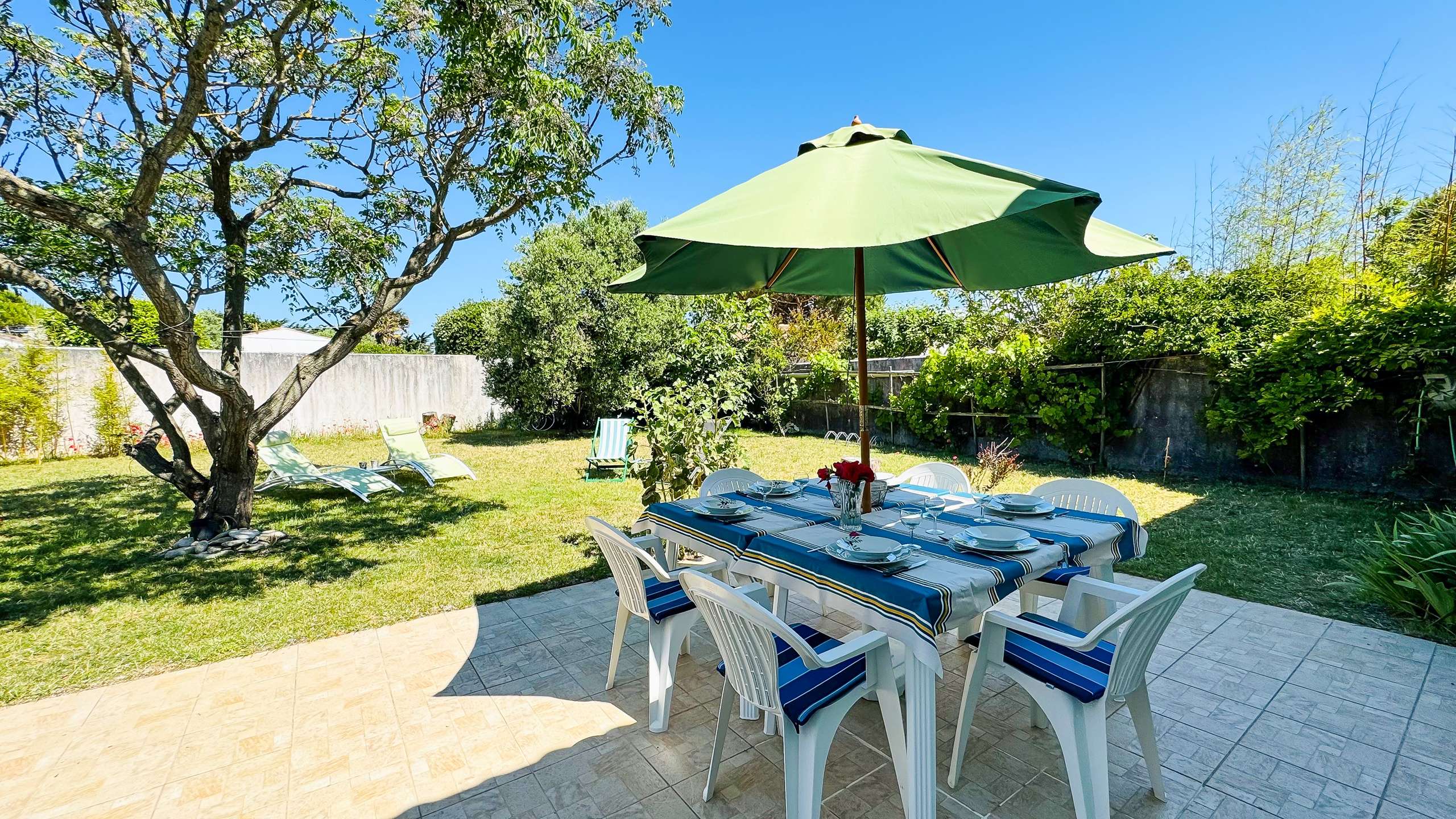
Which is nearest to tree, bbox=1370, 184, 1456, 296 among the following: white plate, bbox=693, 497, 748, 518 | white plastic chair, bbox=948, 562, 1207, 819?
white plastic chair, bbox=948, 562, 1207, 819

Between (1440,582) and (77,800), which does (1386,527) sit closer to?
(1440,582)

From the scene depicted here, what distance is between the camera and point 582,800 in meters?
2.04

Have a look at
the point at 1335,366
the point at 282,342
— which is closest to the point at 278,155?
the point at 1335,366

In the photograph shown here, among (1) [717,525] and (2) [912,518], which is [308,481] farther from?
(2) [912,518]

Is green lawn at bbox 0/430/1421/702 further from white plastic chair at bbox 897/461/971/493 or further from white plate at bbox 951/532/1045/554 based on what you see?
white plate at bbox 951/532/1045/554

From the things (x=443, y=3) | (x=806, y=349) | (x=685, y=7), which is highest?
(x=685, y=7)

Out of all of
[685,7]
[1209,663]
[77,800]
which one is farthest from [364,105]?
[1209,663]

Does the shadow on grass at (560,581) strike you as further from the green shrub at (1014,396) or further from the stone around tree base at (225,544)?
the green shrub at (1014,396)

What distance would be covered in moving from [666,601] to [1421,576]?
417cm

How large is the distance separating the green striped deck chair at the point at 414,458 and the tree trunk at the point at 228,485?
2499 millimetres

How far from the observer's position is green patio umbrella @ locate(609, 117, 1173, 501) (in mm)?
1693

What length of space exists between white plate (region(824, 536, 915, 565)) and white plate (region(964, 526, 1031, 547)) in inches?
10.0

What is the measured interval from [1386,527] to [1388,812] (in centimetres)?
433

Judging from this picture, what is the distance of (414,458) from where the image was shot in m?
8.16
